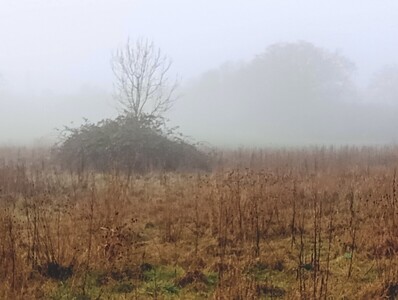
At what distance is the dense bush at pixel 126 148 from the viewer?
20.6m

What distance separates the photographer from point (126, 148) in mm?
21172

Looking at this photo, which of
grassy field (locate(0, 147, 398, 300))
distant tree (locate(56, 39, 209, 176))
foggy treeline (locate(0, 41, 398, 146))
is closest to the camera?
grassy field (locate(0, 147, 398, 300))

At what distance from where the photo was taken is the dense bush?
20.6m

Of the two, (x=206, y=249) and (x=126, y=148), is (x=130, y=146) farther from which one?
(x=206, y=249)

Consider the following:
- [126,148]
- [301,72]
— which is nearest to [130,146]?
[126,148]

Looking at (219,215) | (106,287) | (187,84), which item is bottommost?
(106,287)

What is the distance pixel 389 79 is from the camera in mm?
92250

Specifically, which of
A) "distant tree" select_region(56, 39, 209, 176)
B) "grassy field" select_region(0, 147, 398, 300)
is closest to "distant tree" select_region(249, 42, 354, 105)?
"distant tree" select_region(56, 39, 209, 176)

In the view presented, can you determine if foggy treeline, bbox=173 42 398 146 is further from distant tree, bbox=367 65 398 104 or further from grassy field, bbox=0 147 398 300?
grassy field, bbox=0 147 398 300

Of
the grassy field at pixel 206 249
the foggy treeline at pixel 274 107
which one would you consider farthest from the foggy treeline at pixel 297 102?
the grassy field at pixel 206 249

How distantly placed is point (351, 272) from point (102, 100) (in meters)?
83.3

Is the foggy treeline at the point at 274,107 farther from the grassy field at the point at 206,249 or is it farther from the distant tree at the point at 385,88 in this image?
the grassy field at the point at 206,249

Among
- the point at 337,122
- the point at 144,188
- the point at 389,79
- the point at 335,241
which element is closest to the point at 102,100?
the point at 337,122

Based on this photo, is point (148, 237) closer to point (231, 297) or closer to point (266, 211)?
point (266, 211)
